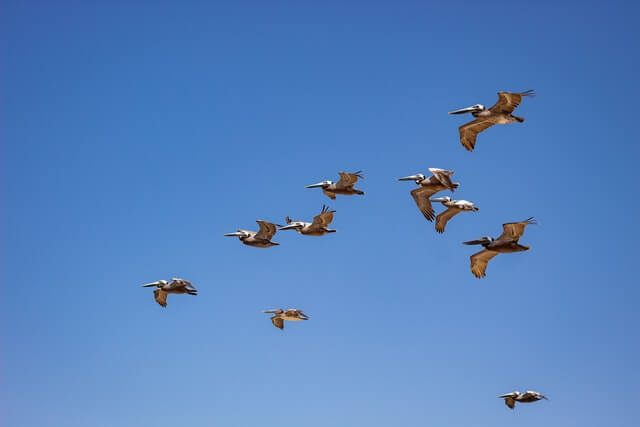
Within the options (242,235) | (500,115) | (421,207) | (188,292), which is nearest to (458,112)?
(500,115)

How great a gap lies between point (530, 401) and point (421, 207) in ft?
Answer: 42.1

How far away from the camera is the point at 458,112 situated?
4897 centimetres

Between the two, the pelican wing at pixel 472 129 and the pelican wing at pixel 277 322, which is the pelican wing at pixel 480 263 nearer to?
the pelican wing at pixel 472 129

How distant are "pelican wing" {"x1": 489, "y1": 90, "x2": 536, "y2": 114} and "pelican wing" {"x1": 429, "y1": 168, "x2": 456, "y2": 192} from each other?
3.95 meters

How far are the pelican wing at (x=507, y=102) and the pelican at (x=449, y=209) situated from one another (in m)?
5.52

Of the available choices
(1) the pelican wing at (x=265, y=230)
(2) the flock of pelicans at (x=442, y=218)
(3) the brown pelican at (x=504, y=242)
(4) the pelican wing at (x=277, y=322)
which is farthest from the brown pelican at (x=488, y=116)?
(4) the pelican wing at (x=277, y=322)

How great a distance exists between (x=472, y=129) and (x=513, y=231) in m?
6.51

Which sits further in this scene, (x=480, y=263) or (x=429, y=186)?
(x=480, y=263)

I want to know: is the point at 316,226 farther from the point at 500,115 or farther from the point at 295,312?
the point at 500,115

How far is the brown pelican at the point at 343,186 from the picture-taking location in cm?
4984

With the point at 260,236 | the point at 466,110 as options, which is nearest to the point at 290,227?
the point at 260,236

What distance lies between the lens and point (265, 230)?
50031 millimetres

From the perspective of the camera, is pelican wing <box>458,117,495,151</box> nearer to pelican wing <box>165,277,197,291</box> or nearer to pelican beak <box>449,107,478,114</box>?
pelican beak <box>449,107,478,114</box>

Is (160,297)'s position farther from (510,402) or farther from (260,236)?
(510,402)
